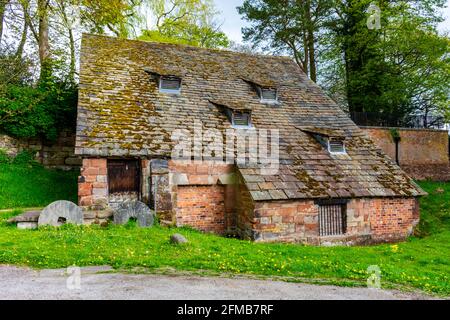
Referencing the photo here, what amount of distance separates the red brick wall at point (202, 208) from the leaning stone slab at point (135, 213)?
1.35 metres

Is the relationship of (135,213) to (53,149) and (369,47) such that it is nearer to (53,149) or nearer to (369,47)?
(53,149)

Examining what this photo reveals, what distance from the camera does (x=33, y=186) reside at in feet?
49.8

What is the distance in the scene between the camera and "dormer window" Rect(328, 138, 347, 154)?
14664mm

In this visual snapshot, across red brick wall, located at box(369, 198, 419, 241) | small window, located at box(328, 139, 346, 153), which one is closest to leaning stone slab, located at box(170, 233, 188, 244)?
red brick wall, located at box(369, 198, 419, 241)

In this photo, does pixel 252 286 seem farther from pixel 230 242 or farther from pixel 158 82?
pixel 158 82

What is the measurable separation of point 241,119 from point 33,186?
9488 mm

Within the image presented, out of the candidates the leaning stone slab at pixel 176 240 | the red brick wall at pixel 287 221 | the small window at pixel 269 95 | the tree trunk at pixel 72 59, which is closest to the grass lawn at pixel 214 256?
the leaning stone slab at pixel 176 240

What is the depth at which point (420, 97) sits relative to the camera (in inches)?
925

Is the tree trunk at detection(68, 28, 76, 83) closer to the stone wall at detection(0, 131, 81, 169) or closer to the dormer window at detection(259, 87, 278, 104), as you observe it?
the stone wall at detection(0, 131, 81, 169)

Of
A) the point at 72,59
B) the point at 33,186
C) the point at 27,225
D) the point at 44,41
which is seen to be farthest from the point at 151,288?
the point at 44,41

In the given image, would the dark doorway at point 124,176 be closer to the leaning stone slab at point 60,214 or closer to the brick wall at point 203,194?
the brick wall at point 203,194

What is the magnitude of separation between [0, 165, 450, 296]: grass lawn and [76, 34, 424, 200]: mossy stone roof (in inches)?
104
